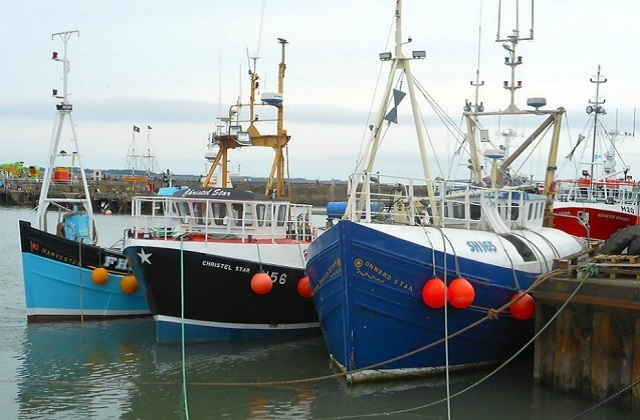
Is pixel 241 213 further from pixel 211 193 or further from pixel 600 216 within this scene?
pixel 600 216

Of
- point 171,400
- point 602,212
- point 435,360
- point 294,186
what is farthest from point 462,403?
point 294,186

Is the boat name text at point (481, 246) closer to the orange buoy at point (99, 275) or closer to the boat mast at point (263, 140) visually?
the boat mast at point (263, 140)

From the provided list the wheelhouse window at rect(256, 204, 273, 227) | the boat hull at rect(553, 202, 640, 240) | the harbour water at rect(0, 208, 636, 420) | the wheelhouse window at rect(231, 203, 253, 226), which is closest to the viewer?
the harbour water at rect(0, 208, 636, 420)

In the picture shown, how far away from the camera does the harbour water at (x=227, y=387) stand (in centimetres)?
1206

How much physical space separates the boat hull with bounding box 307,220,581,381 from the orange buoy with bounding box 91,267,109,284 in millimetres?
6510

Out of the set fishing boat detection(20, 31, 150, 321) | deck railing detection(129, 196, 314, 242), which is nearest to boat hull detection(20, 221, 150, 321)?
fishing boat detection(20, 31, 150, 321)

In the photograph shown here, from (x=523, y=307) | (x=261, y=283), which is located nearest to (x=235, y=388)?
(x=261, y=283)

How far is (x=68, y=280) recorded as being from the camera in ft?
60.6

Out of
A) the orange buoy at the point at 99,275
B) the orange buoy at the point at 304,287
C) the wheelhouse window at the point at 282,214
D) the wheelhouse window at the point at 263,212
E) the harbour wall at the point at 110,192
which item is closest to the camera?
the orange buoy at the point at 304,287

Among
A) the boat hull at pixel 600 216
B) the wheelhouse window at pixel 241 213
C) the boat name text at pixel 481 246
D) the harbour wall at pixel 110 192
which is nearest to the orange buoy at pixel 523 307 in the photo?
the boat name text at pixel 481 246

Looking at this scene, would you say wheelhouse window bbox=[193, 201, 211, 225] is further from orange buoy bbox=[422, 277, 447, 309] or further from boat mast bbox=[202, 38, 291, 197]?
orange buoy bbox=[422, 277, 447, 309]

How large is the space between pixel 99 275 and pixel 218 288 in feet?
12.8

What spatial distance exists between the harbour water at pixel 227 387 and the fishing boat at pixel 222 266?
45cm

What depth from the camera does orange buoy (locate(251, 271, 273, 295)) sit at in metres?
15.7
